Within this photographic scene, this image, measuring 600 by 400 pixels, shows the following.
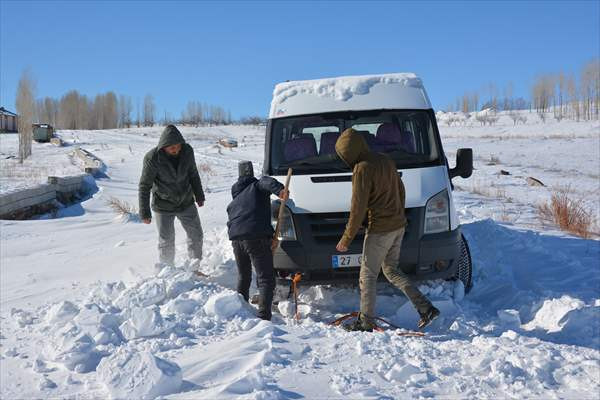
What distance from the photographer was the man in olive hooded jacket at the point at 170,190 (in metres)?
5.71

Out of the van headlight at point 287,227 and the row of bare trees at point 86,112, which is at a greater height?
the row of bare trees at point 86,112

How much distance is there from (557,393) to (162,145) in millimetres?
4319

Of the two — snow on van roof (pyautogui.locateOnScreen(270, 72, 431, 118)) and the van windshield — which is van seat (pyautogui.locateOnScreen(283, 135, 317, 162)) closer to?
the van windshield

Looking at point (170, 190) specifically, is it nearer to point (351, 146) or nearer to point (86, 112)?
point (351, 146)

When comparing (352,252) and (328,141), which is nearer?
(352,252)

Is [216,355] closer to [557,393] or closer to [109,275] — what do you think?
[557,393]

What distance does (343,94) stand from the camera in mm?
5840

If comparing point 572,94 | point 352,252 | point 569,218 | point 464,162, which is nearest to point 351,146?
point 352,252

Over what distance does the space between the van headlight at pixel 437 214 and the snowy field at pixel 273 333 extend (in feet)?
2.16

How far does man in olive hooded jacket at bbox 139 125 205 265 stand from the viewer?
5707 millimetres

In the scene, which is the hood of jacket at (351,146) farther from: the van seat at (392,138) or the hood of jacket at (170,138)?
the hood of jacket at (170,138)

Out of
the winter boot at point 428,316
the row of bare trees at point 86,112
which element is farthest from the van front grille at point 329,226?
the row of bare trees at point 86,112

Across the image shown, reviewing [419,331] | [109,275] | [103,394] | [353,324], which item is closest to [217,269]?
[109,275]

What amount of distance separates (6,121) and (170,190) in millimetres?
63607
